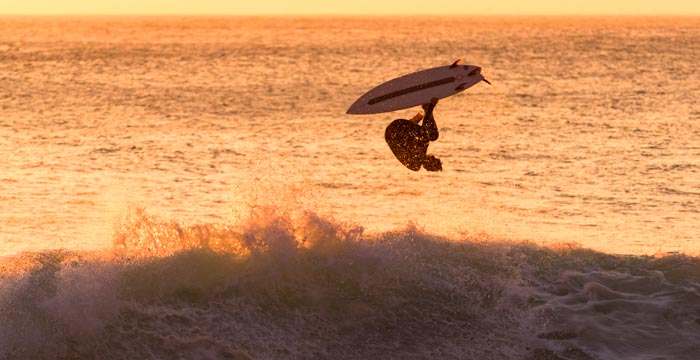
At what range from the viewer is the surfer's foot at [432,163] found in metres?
17.7

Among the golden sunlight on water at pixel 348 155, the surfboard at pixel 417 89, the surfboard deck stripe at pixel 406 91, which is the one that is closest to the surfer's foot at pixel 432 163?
the surfboard at pixel 417 89

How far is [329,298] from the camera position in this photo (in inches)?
704

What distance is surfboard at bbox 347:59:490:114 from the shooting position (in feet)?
59.3

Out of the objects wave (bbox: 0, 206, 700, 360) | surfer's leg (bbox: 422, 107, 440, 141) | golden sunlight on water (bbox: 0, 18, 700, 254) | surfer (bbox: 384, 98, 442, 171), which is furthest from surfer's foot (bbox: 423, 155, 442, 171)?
golden sunlight on water (bbox: 0, 18, 700, 254)

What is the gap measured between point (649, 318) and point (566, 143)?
65.4 ft

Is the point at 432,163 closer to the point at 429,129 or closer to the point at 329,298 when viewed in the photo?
the point at 429,129

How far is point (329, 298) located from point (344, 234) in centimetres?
145

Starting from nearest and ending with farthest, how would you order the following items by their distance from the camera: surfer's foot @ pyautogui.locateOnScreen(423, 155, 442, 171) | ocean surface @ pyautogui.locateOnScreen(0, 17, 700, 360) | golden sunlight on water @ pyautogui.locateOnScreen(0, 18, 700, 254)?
ocean surface @ pyautogui.locateOnScreen(0, 17, 700, 360) < surfer's foot @ pyautogui.locateOnScreen(423, 155, 442, 171) < golden sunlight on water @ pyautogui.locateOnScreen(0, 18, 700, 254)

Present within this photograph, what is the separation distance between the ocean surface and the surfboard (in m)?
2.25

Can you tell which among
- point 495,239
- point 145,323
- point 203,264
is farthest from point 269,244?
point 495,239

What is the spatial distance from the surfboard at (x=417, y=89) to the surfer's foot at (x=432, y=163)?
2.97 feet

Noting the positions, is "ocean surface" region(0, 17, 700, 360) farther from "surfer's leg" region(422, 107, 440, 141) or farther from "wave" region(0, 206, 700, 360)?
"surfer's leg" region(422, 107, 440, 141)

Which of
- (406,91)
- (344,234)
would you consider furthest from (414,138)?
(344,234)

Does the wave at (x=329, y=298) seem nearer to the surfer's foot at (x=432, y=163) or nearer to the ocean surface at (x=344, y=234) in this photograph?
the ocean surface at (x=344, y=234)
